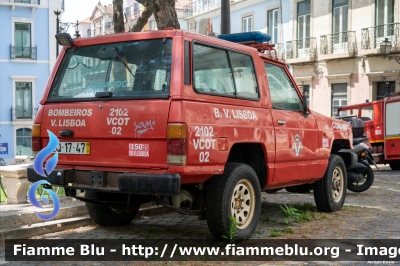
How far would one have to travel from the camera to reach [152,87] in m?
5.52

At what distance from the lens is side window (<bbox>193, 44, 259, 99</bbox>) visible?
569cm

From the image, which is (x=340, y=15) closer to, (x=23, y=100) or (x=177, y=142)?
(x=23, y=100)

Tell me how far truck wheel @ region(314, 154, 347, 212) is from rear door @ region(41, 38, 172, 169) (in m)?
3.53

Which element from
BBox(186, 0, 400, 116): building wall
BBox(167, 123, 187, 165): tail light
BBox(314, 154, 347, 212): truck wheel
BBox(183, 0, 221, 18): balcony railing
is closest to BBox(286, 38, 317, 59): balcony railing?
BBox(186, 0, 400, 116): building wall

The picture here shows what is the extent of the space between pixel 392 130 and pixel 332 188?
11010 mm

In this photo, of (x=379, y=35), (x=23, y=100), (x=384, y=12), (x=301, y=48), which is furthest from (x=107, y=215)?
(x=23, y=100)

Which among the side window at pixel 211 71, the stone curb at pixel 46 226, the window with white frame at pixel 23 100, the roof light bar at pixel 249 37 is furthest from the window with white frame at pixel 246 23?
the side window at pixel 211 71

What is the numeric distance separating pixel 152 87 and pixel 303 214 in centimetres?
333

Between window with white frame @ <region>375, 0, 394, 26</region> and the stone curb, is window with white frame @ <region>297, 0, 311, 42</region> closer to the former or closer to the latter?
window with white frame @ <region>375, 0, 394, 26</region>

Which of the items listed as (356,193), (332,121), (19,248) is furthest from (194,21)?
(19,248)

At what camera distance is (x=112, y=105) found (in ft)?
18.4

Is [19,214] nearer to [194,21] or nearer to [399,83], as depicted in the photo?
[399,83]

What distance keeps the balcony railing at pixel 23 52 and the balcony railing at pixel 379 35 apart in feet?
70.7

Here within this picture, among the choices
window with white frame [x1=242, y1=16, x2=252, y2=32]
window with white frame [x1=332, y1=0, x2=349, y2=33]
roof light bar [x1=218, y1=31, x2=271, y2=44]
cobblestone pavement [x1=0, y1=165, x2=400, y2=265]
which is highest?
window with white frame [x1=242, y1=16, x2=252, y2=32]
